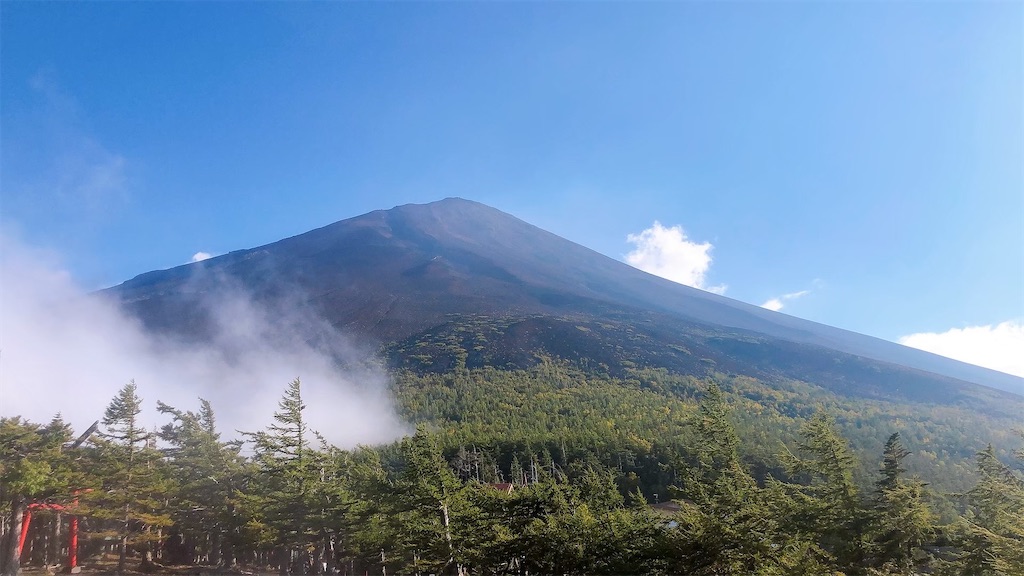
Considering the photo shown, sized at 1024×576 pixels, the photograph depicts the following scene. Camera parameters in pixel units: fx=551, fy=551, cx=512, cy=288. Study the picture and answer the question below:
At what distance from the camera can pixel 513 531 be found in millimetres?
19031

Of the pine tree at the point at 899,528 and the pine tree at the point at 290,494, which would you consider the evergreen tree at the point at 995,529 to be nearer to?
the pine tree at the point at 899,528

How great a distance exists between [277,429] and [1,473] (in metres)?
9.52

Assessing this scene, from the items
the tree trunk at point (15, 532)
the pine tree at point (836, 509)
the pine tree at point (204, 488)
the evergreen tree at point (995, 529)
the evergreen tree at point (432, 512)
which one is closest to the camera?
the evergreen tree at point (995, 529)

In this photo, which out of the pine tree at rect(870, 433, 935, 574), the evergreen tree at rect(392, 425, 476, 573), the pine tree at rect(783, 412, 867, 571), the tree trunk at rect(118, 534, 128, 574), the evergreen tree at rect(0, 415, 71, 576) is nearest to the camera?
the pine tree at rect(870, 433, 935, 574)

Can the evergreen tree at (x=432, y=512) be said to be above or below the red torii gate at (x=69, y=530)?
above

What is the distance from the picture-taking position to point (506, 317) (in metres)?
134

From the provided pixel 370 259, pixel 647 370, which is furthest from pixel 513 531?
pixel 370 259

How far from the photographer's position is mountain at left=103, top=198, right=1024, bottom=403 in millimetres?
119500

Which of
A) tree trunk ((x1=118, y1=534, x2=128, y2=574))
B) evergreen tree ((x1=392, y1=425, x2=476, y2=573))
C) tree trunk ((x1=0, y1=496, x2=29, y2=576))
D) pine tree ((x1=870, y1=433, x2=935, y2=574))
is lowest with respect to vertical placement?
tree trunk ((x1=118, y1=534, x2=128, y2=574))

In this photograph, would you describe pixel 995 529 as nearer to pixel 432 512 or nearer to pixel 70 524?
pixel 432 512

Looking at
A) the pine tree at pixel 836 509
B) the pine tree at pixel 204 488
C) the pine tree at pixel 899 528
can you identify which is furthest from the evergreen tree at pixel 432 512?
the pine tree at pixel 899 528

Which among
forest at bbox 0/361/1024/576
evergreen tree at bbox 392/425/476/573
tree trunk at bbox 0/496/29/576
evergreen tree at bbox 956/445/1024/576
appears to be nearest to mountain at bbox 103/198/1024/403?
forest at bbox 0/361/1024/576

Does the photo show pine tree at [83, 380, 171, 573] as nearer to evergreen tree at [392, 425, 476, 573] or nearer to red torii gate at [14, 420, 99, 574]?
red torii gate at [14, 420, 99, 574]

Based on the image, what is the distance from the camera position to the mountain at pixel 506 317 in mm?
119500
